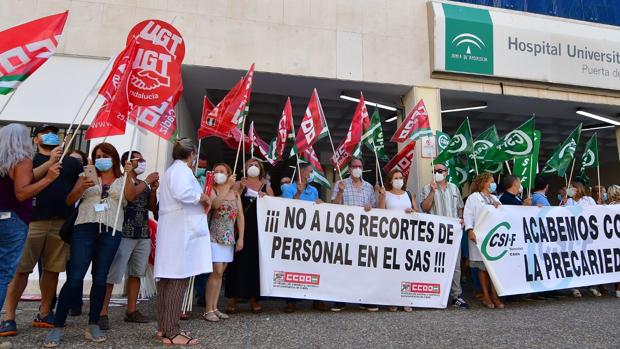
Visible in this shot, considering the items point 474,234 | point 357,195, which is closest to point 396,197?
point 357,195

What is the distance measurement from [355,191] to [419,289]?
1545mm

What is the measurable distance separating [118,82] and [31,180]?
1.46m

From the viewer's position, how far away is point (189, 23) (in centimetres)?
773

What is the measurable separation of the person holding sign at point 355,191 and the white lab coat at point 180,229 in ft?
7.69

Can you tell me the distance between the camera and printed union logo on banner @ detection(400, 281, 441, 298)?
17.2 ft

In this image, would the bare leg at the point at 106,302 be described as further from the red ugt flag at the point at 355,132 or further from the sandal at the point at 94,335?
the red ugt flag at the point at 355,132

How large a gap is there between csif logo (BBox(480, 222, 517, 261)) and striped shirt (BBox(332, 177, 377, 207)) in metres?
1.58

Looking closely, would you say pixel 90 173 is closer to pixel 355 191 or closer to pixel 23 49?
pixel 23 49

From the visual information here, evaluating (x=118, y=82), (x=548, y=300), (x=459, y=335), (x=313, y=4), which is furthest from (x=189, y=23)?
(x=548, y=300)

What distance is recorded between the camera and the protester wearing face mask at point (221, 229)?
14.6 feet

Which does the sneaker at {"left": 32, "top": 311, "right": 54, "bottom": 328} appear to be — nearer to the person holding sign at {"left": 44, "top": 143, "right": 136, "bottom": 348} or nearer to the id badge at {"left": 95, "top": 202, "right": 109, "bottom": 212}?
the person holding sign at {"left": 44, "top": 143, "right": 136, "bottom": 348}

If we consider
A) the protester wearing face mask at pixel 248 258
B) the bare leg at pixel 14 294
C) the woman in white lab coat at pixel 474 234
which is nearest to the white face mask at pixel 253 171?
the protester wearing face mask at pixel 248 258

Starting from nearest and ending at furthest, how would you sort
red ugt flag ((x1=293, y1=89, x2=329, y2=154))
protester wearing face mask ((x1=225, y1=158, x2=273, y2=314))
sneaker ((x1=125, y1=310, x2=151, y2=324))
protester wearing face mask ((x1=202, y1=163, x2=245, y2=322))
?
sneaker ((x1=125, y1=310, x2=151, y2=324))
protester wearing face mask ((x1=202, y1=163, x2=245, y2=322))
protester wearing face mask ((x1=225, y1=158, x2=273, y2=314))
red ugt flag ((x1=293, y1=89, x2=329, y2=154))

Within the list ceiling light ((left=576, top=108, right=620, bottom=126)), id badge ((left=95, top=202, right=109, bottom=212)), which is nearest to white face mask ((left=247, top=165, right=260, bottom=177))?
id badge ((left=95, top=202, right=109, bottom=212))
